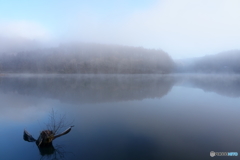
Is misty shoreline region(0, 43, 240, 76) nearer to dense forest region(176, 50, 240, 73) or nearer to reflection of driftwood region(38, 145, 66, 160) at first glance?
dense forest region(176, 50, 240, 73)

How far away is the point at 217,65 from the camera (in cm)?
9988

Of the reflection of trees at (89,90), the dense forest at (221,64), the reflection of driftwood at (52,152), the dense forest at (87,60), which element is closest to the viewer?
the reflection of driftwood at (52,152)

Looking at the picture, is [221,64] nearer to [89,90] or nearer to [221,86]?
[221,86]

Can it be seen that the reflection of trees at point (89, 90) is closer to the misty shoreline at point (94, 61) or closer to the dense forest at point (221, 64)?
the misty shoreline at point (94, 61)

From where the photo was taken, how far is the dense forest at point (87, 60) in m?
78.9

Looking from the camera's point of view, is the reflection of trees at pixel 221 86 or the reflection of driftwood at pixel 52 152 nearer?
the reflection of driftwood at pixel 52 152

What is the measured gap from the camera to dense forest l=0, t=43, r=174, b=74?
7888 cm

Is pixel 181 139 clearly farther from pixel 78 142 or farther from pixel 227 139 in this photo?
pixel 78 142

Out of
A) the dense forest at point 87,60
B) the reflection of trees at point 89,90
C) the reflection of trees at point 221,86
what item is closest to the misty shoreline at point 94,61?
the dense forest at point 87,60

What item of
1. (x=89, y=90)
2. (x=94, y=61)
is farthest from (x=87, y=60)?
(x=89, y=90)

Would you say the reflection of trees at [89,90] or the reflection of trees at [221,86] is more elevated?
the reflection of trees at [89,90]

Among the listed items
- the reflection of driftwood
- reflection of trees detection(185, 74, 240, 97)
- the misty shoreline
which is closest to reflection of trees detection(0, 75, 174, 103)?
reflection of trees detection(185, 74, 240, 97)


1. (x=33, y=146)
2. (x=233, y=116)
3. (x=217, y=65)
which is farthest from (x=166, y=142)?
(x=217, y=65)

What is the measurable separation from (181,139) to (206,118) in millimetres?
3356
